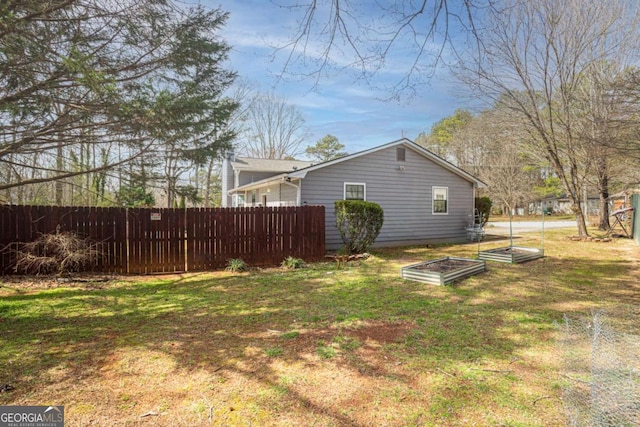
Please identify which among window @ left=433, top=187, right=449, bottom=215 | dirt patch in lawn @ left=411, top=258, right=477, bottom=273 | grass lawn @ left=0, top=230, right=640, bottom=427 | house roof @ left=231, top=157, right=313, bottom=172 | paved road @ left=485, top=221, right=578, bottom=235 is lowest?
grass lawn @ left=0, top=230, right=640, bottom=427

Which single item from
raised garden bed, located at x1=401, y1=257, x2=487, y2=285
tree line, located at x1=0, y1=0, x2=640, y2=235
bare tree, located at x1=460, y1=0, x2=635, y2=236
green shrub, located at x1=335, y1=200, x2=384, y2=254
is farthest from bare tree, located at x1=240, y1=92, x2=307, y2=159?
raised garden bed, located at x1=401, y1=257, x2=487, y2=285

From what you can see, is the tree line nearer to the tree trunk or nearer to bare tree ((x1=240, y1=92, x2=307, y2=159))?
the tree trunk

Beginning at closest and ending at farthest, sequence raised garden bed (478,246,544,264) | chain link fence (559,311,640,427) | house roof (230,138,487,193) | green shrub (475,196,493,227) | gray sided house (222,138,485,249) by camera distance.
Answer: chain link fence (559,311,640,427) → raised garden bed (478,246,544,264) → house roof (230,138,487,193) → gray sided house (222,138,485,249) → green shrub (475,196,493,227)

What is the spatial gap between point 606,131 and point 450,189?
246 inches

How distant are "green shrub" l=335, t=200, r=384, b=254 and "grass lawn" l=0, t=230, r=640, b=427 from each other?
333 centimetres

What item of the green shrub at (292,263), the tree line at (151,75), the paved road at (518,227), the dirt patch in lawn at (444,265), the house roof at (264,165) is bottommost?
the green shrub at (292,263)

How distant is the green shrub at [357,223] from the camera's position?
9586 millimetres

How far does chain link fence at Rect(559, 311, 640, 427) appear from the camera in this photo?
219 centimetres

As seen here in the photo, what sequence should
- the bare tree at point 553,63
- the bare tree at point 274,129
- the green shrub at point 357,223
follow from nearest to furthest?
the green shrub at point 357,223 → the bare tree at point 553,63 → the bare tree at point 274,129

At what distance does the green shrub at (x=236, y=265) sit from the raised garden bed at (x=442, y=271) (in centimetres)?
374

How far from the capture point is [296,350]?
338 centimetres

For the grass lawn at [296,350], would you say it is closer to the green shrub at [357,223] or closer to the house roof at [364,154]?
the green shrub at [357,223]

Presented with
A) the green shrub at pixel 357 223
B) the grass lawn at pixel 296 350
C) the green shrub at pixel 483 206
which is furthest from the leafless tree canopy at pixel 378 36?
the green shrub at pixel 483 206

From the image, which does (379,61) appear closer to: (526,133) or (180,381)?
(180,381)
